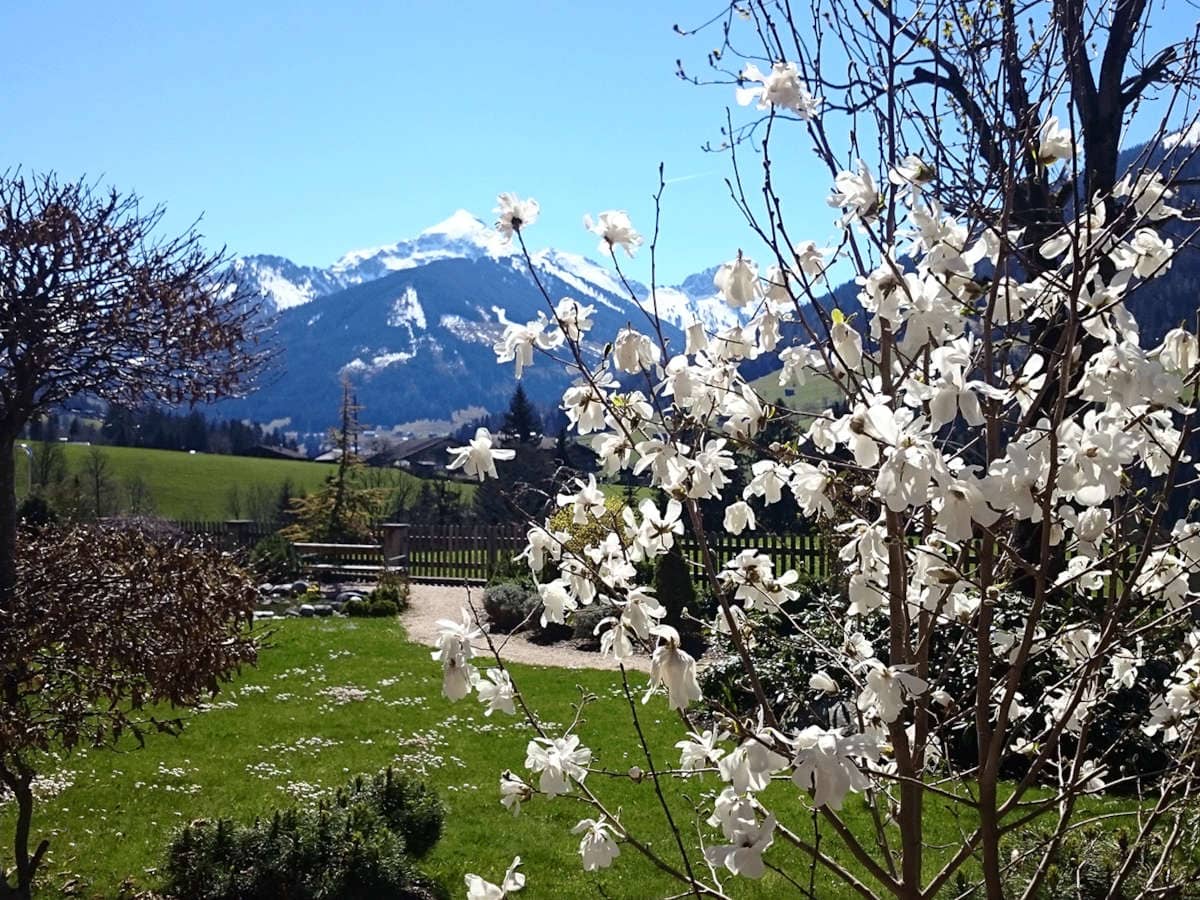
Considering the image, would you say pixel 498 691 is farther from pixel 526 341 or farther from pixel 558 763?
pixel 526 341

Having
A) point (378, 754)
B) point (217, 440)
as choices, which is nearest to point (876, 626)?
point (378, 754)

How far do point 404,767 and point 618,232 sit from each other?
5.49 meters

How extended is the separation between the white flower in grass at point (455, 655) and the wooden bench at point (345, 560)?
17660mm

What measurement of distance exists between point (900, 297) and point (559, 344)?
2.78 feet

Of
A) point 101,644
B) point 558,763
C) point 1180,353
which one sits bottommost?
point 101,644

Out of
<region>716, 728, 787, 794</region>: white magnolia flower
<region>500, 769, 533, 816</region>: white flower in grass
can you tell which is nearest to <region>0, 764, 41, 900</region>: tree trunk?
<region>500, 769, 533, 816</region>: white flower in grass

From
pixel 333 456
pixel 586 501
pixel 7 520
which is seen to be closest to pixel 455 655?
pixel 586 501

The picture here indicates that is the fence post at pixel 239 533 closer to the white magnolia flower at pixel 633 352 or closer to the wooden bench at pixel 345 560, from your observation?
the wooden bench at pixel 345 560

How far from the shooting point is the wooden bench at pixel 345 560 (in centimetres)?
1998

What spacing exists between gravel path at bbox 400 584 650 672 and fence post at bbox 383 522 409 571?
4.90ft

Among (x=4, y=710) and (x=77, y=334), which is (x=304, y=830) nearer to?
(x=4, y=710)

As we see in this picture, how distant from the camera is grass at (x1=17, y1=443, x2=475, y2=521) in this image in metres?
56.5

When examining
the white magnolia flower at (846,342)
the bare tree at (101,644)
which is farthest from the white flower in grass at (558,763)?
the bare tree at (101,644)

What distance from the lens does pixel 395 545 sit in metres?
20.0
